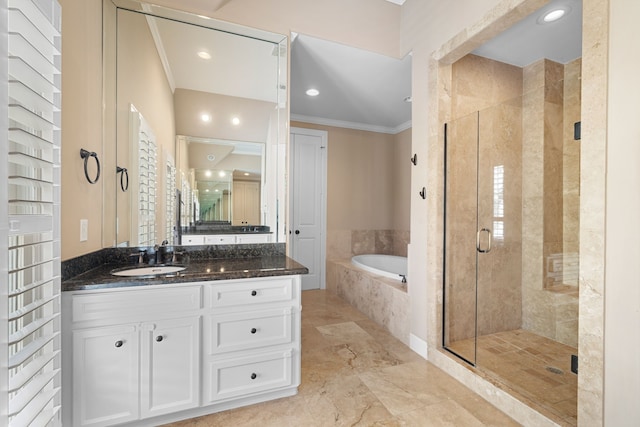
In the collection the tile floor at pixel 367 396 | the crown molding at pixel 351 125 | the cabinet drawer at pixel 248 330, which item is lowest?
the tile floor at pixel 367 396

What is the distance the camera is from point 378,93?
3.41 metres

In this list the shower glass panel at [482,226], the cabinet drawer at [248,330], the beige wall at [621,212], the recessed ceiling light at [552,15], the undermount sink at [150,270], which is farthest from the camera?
the shower glass panel at [482,226]

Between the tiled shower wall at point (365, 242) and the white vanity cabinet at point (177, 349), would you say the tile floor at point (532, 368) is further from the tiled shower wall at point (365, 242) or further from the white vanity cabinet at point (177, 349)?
the tiled shower wall at point (365, 242)

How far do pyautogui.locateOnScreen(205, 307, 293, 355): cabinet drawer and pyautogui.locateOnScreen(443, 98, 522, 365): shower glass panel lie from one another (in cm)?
136

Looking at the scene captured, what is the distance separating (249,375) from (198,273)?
2.25ft

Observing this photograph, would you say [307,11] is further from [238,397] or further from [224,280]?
[238,397]

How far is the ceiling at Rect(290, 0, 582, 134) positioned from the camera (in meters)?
2.19

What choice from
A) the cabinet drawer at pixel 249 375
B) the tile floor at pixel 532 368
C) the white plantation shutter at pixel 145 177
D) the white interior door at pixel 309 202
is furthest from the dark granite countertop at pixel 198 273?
the white interior door at pixel 309 202

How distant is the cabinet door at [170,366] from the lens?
4.97ft

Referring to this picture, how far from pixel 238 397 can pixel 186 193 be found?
1435mm

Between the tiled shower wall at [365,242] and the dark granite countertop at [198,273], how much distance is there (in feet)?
7.66

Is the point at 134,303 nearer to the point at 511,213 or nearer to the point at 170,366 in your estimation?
the point at 170,366

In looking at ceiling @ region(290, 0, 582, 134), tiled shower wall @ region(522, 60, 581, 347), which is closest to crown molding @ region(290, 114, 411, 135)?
ceiling @ region(290, 0, 582, 134)

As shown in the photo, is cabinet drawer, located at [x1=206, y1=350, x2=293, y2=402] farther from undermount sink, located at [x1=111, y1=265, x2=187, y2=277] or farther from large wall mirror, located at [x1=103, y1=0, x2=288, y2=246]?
large wall mirror, located at [x1=103, y1=0, x2=288, y2=246]
